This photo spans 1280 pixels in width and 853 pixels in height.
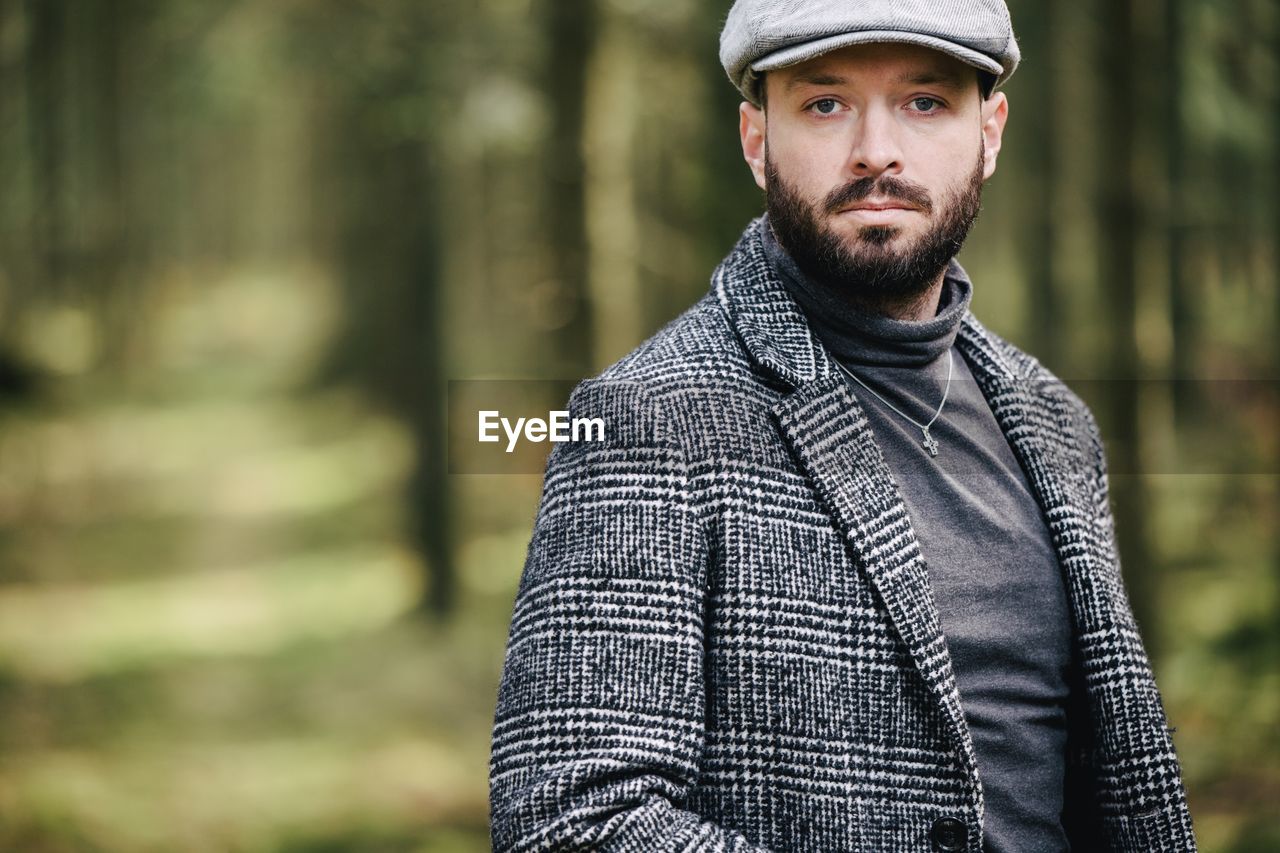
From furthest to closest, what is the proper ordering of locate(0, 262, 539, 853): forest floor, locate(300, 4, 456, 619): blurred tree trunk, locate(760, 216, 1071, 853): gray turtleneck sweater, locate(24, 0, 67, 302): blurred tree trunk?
locate(24, 0, 67, 302): blurred tree trunk, locate(300, 4, 456, 619): blurred tree trunk, locate(0, 262, 539, 853): forest floor, locate(760, 216, 1071, 853): gray turtleneck sweater

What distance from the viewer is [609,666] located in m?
1.67

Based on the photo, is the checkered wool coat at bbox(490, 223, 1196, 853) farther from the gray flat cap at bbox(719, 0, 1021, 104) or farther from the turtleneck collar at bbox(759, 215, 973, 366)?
the gray flat cap at bbox(719, 0, 1021, 104)

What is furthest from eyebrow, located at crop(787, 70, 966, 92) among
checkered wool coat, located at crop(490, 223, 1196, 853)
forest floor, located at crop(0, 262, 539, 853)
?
forest floor, located at crop(0, 262, 539, 853)

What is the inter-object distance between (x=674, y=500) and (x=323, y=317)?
1675 cm

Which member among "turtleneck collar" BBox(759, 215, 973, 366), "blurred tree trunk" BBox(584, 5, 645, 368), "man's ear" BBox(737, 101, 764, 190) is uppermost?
"blurred tree trunk" BBox(584, 5, 645, 368)

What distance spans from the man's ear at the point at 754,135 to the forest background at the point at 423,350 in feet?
11.3

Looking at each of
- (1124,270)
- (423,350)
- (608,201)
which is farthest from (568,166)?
(423,350)

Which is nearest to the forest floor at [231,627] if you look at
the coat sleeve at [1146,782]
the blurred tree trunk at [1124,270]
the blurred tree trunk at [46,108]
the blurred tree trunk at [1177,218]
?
the blurred tree trunk at [46,108]

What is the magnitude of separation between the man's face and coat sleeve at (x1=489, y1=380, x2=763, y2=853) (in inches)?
17.0

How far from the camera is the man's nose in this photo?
1.94 meters

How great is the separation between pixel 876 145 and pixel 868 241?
0.14 m

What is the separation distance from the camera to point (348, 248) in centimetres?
1283

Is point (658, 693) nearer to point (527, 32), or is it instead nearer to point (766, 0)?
point (766, 0)

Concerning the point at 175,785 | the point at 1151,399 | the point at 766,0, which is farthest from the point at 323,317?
the point at 766,0
